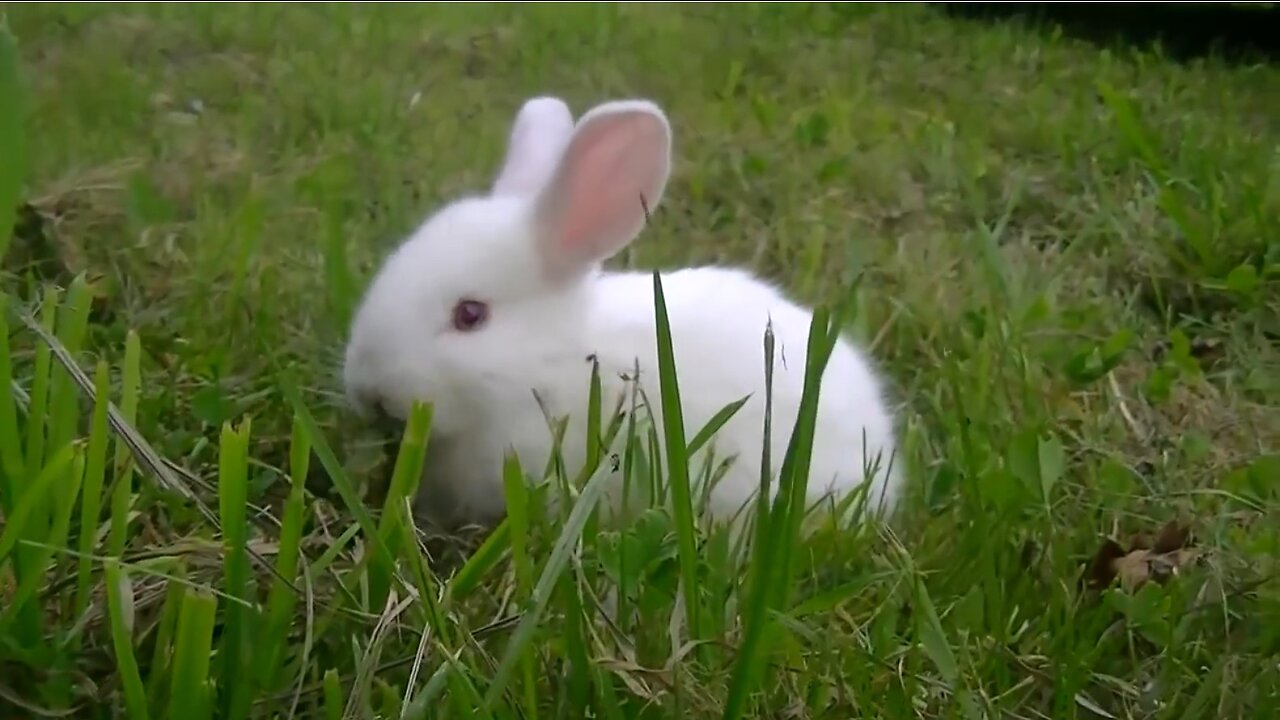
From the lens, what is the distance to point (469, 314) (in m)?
1.98

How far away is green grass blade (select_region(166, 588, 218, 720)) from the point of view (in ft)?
3.30

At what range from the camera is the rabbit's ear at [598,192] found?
201 centimetres

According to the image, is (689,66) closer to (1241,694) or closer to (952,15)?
(952,15)

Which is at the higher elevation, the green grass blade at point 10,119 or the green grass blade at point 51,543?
the green grass blade at point 10,119

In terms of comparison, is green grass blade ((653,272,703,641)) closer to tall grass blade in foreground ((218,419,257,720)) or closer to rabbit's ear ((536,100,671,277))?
tall grass blade in foreground ((218,419,257,720))

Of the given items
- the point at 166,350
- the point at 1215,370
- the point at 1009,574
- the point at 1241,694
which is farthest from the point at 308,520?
the point at 1215,370

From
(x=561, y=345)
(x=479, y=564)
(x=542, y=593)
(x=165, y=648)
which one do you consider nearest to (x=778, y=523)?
(x=542, y=593)

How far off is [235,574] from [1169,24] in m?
4.86

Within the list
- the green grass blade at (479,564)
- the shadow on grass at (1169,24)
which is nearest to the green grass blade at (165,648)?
the green grass blade at (479,564)

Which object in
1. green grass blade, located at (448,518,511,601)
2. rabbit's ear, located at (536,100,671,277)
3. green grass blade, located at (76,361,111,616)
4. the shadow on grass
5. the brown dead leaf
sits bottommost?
the brown dead leaf

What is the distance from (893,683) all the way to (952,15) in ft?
15.5

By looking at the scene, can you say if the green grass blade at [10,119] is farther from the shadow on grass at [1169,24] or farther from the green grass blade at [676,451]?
the shadow on grass at [1169,24]

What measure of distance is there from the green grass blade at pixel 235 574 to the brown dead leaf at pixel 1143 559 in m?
1.03

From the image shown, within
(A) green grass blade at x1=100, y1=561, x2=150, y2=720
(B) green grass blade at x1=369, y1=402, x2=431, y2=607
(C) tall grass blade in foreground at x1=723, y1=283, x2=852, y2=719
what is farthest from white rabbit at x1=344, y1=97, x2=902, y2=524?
(A) green grass blade at x1=100, y1=561, x2=150, y2=720
